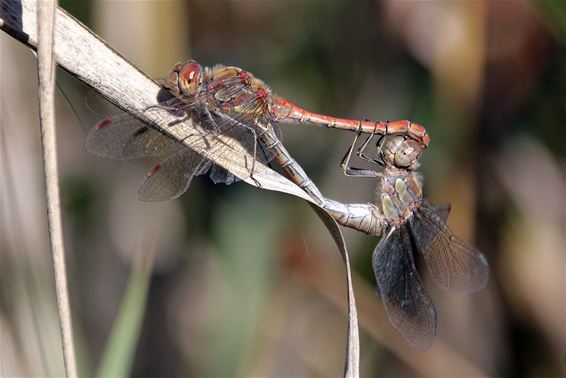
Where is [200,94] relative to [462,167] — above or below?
below

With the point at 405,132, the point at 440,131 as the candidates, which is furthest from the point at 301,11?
the point at 405,132

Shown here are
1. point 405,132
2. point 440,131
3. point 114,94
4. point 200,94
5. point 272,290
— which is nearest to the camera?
point 114,94

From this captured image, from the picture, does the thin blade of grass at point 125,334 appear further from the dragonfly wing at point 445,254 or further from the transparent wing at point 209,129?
the dragonfly wing at point 445,254

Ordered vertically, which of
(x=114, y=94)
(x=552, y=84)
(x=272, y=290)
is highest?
(x=552, y=84)

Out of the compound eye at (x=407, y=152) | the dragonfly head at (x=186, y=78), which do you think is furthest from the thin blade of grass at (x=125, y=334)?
the compound eye at (x=407, y=152)

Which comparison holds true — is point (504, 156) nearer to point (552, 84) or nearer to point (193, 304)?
point (552, 84)

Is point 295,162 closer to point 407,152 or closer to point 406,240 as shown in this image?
point 407,152

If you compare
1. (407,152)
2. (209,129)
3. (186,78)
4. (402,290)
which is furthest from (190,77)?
(402,290)

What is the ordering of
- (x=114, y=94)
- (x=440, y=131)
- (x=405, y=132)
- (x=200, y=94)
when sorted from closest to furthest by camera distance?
(x=114, y=94), (x=200, y=94), (x=405, y=132), (x=440, y=131)
